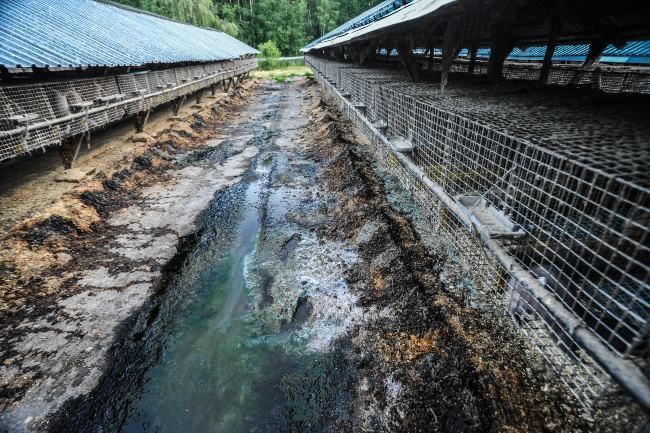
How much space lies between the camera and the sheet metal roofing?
25.7 ft

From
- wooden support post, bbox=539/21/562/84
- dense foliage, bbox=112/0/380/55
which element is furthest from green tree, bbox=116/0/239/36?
wooden support post, bbox=539/21/562/84

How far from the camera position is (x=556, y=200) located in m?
3.00

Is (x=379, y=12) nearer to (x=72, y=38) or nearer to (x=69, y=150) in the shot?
(x=72, y=38)

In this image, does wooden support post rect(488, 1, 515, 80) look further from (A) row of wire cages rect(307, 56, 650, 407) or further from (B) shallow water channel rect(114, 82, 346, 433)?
(B) shallow water channel rect(114, 82, 346, 433)

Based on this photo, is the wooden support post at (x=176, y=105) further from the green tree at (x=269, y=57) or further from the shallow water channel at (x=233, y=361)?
the green tree at (x=269, y=57)

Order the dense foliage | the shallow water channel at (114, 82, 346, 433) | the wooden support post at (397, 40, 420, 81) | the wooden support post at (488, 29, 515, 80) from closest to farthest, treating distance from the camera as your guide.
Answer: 1. the shallow water channel at (114, 82, 346, 433)
2. the wooden support post at (488, 29, 515, 80)
3. the wooden support post at (397, 40, 420, 81)
4. the dense foliage

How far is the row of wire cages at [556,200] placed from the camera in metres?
2.00

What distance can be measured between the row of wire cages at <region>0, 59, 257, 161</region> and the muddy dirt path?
154cm

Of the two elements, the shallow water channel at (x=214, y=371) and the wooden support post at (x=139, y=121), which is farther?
the wooden support post at (x=139, y=121)

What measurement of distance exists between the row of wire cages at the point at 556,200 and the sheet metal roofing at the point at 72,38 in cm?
809

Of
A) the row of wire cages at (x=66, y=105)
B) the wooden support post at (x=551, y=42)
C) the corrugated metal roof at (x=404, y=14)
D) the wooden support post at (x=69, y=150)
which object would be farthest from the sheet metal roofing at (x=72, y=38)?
the wooden support post at (x=551, y=42)

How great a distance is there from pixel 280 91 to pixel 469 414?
86.7ft

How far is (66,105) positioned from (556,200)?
9859 mm

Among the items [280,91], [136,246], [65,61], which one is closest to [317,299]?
[136,246]
